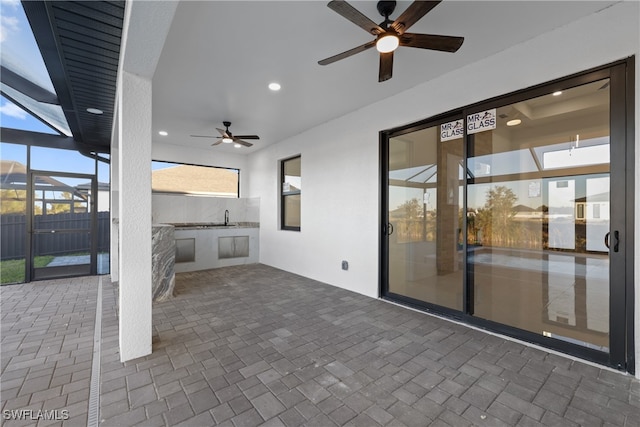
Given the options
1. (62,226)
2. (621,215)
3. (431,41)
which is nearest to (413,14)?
(431,41)

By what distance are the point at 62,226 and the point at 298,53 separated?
570cm

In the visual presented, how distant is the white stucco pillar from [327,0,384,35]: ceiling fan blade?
5.64 ft

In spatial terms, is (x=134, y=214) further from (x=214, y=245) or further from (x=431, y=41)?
(x=214, y=245)

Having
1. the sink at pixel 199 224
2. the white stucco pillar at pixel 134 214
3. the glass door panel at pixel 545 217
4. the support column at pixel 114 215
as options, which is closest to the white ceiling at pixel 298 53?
the glass door panel at pixel 545 217

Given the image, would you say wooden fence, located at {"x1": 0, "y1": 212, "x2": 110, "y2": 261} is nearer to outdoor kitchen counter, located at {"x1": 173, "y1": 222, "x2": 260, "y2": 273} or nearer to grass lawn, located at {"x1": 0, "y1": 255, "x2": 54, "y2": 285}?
grass lawn, located at {"x1": 0, "y1": 255, "x2": 54, "y2": 285}

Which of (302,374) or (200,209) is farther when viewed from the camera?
(200,209)

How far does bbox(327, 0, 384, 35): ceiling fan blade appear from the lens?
1.70 metres

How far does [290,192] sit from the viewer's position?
19.2 feet

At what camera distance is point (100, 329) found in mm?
2859

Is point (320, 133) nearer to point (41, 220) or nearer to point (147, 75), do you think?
point (147, 75)

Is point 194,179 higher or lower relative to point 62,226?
higher

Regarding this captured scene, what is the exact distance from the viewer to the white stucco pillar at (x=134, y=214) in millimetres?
2223

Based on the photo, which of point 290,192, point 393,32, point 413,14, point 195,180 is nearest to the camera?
point 413,14

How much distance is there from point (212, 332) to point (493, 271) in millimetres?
3143
